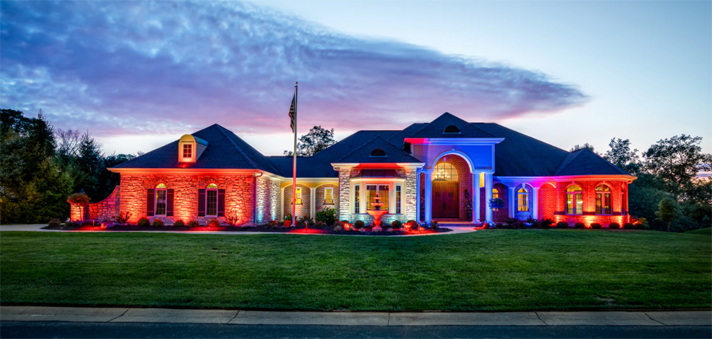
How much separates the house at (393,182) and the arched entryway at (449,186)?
0.07 m

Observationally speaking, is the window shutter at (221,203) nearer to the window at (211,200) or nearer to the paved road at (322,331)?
the window at (211,200)

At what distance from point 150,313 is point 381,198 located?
1606cm

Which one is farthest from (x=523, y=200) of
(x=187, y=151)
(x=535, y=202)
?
(x=187, y=151)

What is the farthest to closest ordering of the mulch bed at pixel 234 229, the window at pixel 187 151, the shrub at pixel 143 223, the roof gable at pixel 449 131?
the roof gable at pixel 449 131
the window at pixel 187 151
the shrub at pixel 143 223
the mulch bed at pixel 234 229

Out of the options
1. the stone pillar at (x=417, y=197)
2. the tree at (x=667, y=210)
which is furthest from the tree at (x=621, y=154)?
the stone pillar at (x=417, y=197)

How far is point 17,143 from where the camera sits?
2595cm

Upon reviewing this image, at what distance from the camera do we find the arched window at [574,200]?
24.6 metres

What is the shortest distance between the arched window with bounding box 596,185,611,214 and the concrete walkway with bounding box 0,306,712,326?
17920 mm

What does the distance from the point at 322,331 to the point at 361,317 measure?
965mm

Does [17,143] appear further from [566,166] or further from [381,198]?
[566,166]

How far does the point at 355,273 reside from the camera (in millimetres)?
10383

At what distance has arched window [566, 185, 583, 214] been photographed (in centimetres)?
2458

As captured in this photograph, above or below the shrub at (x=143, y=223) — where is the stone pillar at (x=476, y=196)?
above

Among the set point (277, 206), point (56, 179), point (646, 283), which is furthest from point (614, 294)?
point (56, 179)
